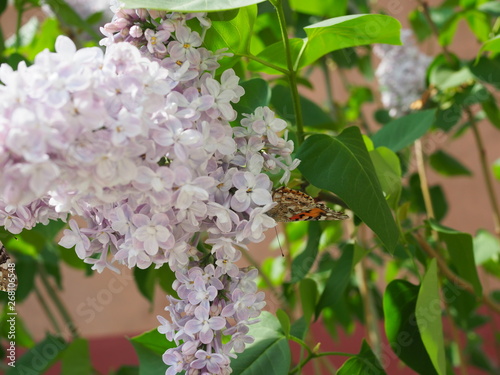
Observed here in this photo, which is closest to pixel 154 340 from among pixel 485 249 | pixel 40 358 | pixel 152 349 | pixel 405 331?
pixel 152 349

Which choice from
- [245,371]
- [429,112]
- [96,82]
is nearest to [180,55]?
[96,82]

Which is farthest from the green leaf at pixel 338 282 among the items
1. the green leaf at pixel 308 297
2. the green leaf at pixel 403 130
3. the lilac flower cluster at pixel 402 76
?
the lilac flower cluster at pixel 402 76

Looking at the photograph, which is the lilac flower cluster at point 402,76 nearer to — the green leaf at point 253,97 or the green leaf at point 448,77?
the green leaf at point 448,77

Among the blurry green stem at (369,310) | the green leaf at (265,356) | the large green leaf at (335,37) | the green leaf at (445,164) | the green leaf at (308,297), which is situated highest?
the large green leaf at (335,37)

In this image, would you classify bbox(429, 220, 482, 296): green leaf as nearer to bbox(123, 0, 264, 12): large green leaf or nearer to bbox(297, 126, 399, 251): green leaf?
bbox(297, 126, 399, 251): green leaf

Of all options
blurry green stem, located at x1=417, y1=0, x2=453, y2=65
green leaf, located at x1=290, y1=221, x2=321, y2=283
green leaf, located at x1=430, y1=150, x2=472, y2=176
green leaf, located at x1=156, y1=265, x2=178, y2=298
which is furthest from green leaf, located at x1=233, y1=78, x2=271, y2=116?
green leaf, located at x1=430, y1=150, x2=472, y2=176
